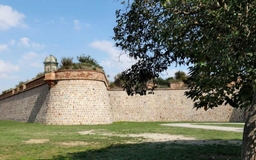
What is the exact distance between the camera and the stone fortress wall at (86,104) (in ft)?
84.0

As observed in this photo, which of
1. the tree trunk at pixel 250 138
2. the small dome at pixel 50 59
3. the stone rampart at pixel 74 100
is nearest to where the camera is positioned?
the tree trunk at pixel 250 138

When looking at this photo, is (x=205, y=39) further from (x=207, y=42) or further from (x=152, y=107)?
(x=152, y=107)

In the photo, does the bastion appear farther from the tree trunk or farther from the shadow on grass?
the tree trunk

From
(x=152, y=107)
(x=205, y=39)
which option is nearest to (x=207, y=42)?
(x=205, y=39)

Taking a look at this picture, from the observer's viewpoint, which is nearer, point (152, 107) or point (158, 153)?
point (158, 153)

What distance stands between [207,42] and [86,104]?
21.0 meters

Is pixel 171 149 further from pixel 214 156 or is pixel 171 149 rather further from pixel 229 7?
pixel 229 7

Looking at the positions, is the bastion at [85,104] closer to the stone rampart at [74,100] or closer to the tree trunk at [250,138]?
the stone rampart at [74,100]

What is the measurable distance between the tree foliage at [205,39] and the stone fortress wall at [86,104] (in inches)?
725

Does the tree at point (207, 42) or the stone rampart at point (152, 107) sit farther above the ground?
the tree at point (207, 42)

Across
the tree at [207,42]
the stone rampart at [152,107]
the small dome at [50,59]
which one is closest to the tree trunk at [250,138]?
the tree at [207,42]

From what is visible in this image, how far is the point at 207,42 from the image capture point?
554 centimetres

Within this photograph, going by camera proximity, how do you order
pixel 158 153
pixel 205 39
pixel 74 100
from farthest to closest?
pixel 74 100 < pixel 158 153 < pixel 205 39

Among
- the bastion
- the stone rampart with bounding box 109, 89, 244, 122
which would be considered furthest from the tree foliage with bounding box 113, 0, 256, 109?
the stone rampart with bounding box 109, 89, 244, 122
